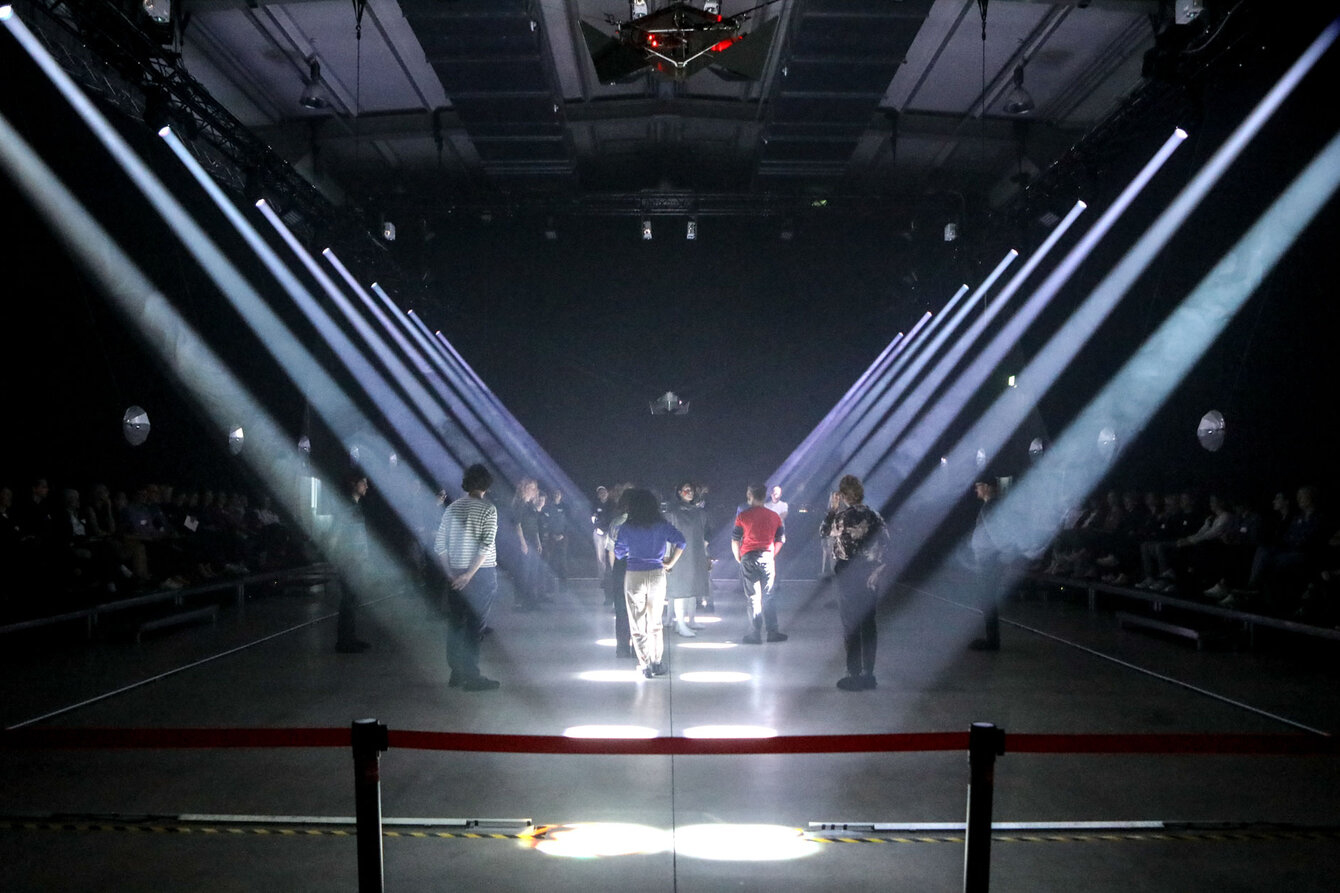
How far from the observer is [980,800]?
9.05 ft

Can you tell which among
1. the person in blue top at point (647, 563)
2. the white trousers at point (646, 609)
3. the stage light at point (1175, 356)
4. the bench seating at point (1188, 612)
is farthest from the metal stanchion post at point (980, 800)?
the stage light at point (1175, 356)

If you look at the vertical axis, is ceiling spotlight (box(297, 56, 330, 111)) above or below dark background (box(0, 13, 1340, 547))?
above

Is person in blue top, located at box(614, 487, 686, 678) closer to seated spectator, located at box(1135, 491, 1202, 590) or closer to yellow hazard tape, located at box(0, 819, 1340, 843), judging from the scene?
yellow hazard tape, located at box(0, 819, 1340, 843)

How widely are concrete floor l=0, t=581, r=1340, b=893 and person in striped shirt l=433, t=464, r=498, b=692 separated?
13.5 inches

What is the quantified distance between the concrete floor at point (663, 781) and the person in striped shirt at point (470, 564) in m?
0.34

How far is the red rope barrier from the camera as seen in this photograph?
2752mm

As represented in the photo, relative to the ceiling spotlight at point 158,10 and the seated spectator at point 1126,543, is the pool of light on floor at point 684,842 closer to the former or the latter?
the ceiling spotlight at point 158,10

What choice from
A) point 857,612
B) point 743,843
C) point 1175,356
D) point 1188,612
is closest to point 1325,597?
point 1188,612

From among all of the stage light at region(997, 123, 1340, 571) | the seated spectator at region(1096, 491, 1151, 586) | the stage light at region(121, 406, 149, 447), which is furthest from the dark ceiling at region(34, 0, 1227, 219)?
the seated spectator at region(1096, 491, 1151, 586)

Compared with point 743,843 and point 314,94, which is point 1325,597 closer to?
point 743,843

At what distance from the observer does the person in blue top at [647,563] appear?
701 centimetres

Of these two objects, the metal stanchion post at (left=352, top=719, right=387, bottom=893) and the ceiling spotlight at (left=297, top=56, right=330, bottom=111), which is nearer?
the metal stanchion post at (left=352, top=719, right=387, bottom=893)

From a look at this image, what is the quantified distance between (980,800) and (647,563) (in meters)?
4.40

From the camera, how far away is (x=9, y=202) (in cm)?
907
